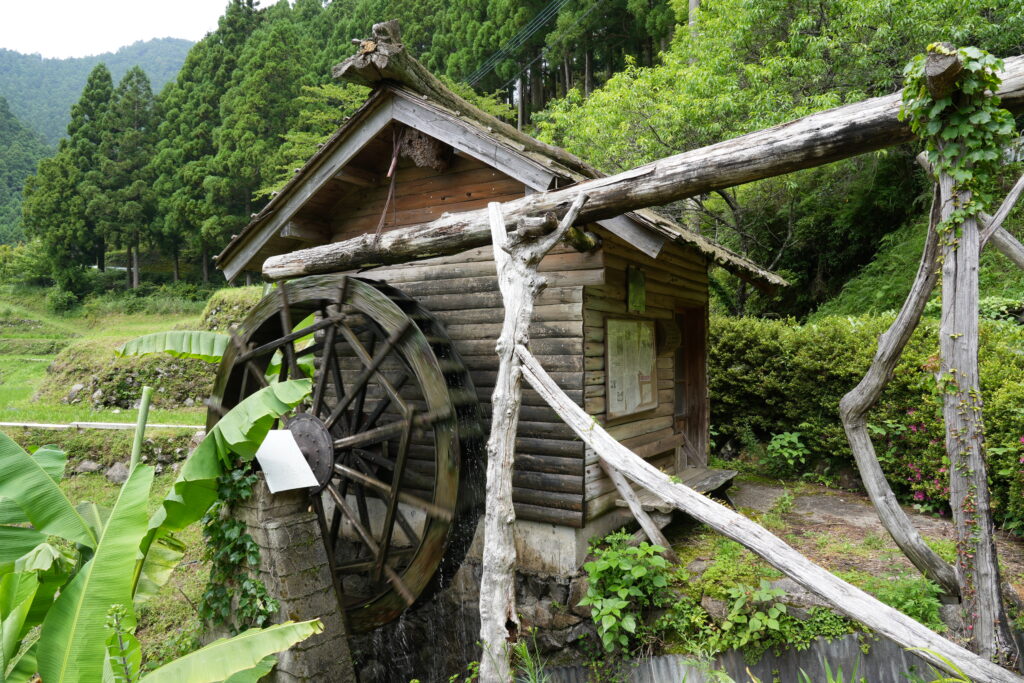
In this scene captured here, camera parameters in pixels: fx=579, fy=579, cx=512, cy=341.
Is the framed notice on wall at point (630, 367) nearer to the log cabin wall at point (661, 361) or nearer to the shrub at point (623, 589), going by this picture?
the log cabin wall at point (661, 361)

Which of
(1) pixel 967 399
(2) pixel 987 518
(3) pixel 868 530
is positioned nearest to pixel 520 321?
(1) pixel 967 399

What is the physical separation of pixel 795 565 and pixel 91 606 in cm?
324

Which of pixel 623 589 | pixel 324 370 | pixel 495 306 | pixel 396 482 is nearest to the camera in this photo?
pixel 623 589

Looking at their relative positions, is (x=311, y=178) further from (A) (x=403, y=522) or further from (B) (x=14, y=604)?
(B) (x=14, y=604)

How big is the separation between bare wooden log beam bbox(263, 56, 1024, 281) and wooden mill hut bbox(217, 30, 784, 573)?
0.67 m

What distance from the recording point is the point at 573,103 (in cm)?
1536

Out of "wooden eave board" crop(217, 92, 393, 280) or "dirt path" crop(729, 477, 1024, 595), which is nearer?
"dirt path" crop(729, 477, 1024, 595)

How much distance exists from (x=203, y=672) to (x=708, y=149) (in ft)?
12.1

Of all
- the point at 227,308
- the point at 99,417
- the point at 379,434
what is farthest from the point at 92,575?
the point at 227,308

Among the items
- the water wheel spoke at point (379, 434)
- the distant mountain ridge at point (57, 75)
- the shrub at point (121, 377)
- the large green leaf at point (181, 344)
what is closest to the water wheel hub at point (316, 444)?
the water wheel spoke at point (379, 434)

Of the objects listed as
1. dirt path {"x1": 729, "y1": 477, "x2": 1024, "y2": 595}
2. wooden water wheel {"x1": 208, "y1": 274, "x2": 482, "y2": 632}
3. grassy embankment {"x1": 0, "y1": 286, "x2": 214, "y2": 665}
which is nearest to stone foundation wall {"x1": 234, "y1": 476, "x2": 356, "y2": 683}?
wooden water wheel {"x1": 208, "y1": 274, "x2": 482, "y2": 632}

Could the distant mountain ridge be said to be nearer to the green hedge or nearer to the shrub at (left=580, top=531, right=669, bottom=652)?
the green hedge

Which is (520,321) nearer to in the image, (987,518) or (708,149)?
(708,149)

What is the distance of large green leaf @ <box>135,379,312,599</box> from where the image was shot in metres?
3.69
